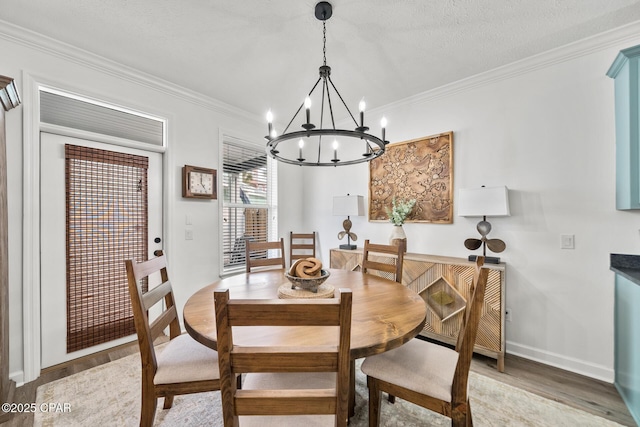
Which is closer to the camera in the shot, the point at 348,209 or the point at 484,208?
the point at 484,208

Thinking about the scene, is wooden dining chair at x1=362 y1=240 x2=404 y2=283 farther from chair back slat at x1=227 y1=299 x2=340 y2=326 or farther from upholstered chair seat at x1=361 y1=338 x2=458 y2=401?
chair back slat at x1=227 y1=299 x2=340 y2=326

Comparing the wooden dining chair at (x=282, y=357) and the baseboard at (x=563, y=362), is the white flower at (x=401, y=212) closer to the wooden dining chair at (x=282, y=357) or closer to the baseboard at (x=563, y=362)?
the baseboard at (x=563, y=362)

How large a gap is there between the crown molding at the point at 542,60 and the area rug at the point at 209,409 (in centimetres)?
259

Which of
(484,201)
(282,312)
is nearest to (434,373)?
(282,312)

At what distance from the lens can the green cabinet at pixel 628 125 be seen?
1.79m

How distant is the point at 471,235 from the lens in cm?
270

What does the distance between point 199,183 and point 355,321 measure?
99.4 inches

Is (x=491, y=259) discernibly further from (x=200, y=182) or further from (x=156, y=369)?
(x=200, y=182)

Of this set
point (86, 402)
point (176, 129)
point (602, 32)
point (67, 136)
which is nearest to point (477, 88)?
point (602, 32)

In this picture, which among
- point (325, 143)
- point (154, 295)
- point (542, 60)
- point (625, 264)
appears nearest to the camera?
point (154, 295)

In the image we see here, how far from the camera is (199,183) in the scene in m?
3.09

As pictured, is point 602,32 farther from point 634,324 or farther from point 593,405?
point 593,405

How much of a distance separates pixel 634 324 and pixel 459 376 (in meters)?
1.43

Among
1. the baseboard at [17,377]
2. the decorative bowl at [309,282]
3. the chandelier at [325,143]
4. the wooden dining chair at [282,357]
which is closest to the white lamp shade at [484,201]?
the chandelier at [325,143]
